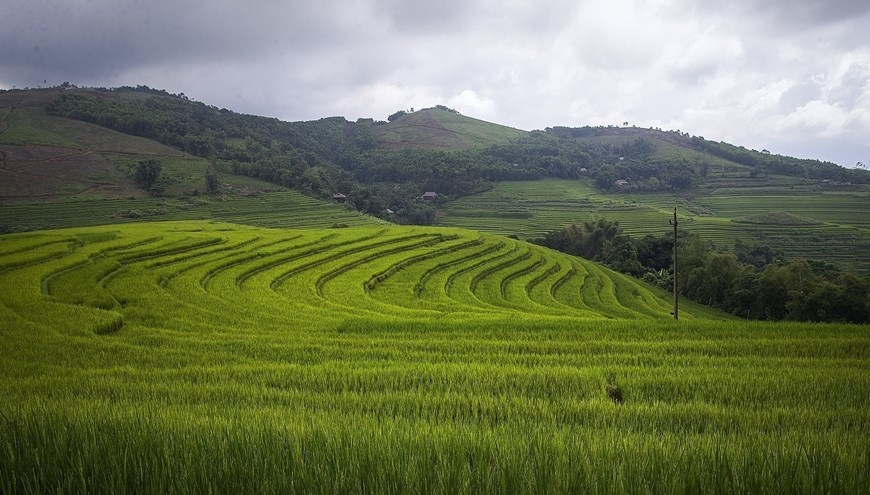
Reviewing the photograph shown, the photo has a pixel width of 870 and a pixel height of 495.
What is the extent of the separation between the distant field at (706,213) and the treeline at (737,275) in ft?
28.6

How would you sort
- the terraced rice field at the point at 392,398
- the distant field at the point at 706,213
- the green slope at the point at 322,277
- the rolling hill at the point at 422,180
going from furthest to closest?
the rolling hill at the point at 422,180 < the distant field at the point at 706,213 < the green slope at the point at 322,277 < the terraced rice field at the point at 392,398

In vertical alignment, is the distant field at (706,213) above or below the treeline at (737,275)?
above

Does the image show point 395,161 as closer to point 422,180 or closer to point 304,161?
point 422,180

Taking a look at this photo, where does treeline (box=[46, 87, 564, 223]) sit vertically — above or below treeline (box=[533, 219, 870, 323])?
above

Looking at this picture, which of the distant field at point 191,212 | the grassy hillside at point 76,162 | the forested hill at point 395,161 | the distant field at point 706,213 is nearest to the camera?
the distant field at point 191,212

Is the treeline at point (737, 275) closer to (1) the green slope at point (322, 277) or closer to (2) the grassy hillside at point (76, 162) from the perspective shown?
(1) the green slope at point (322, 277)

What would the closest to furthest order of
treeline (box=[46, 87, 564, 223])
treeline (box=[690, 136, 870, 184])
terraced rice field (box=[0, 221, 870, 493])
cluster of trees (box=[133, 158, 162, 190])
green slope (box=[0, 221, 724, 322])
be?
terraced rice field (box=[0, 221, 870, 493])
green slope (box=[0, 221, 724, 322])
cluster of trees (box=[133, 158, 162, 190])
treeline (box=[46, 87, 564, 223])
treeline (box=[690, 136, 870, 184])

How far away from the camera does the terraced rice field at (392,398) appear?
9.65 feet

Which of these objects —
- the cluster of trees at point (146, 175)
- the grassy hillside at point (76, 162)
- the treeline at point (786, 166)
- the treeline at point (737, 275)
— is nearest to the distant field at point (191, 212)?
the grassy hillside at point (76, 162)

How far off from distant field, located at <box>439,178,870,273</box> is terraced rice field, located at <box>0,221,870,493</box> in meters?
73.2

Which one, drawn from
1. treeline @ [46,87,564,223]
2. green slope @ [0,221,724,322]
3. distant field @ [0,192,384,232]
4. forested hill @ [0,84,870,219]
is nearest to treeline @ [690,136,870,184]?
forested hill @ [0,84,870,219]

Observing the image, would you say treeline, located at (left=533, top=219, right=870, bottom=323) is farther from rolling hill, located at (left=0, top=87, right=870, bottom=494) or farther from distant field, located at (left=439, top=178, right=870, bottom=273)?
distant field, located at (left=439, top=178, right=870, bottom=273)

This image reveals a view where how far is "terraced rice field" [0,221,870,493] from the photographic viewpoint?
294cm

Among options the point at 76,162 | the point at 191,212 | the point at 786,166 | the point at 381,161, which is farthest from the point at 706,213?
the point at 76,162
